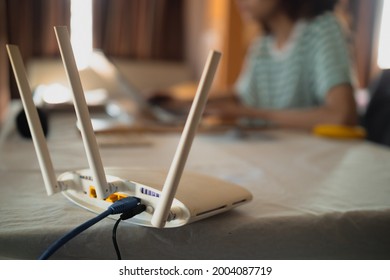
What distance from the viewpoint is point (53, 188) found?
11.2 inches

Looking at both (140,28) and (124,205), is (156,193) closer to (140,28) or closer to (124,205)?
(124,205)

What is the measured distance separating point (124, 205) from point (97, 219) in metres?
0.02

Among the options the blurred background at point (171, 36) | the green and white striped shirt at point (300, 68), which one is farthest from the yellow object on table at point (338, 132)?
the blurred background at point (171, 36)

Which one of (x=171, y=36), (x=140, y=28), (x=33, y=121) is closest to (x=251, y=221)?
(x=33, y=121)

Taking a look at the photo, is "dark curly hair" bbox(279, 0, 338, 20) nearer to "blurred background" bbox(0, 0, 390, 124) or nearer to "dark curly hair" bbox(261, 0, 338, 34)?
"dark curly hair" bbox(261, 0, 338, 34)

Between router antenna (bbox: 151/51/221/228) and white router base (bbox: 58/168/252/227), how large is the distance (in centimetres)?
2

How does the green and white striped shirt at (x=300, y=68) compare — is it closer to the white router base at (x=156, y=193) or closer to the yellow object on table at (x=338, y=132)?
the yellow object on table at (x=338, y=132)

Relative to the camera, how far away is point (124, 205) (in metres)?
0.26

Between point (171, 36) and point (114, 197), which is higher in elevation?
point (171, 36)

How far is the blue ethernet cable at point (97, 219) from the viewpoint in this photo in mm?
247

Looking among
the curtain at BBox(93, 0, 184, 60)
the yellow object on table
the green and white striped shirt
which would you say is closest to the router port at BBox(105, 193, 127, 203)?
the yellow object on table

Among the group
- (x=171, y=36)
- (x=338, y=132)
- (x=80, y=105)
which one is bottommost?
(x=338, y=132)

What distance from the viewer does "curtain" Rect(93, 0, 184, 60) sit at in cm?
259

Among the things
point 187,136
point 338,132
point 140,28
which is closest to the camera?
point 187,136
